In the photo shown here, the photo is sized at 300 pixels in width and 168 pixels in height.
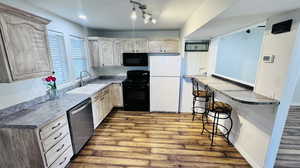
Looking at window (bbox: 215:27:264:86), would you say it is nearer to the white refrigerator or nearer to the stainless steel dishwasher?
the white refrigerator

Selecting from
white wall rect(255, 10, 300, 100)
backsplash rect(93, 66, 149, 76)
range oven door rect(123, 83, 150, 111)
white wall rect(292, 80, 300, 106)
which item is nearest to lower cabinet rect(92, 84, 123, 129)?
range oven door rect(123, 83, 150, 111)

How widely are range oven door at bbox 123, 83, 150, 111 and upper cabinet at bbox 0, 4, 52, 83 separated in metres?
2.02

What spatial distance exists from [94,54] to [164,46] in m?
2.16

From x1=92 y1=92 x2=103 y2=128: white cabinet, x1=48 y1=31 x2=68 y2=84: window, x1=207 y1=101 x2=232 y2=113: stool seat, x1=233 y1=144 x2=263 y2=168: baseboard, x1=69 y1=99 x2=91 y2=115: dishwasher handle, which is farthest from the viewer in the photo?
x1=92 y1=92 x2=103 y2=128: white cabinet

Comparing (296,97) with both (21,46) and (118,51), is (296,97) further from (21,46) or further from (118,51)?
(21,46)

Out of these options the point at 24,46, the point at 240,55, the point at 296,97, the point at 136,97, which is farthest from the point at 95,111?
the point at 296,97

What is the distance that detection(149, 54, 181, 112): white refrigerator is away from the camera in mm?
3430

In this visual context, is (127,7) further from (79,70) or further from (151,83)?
(79,70)

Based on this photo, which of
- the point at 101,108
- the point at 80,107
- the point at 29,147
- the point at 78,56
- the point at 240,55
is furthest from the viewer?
the point at 240,55

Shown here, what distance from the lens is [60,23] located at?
106 inches

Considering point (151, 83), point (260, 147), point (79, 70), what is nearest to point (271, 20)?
point (260, 147)

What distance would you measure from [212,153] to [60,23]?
383 centimetres

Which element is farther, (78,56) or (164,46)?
(164,46)

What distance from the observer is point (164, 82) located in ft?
11.7
